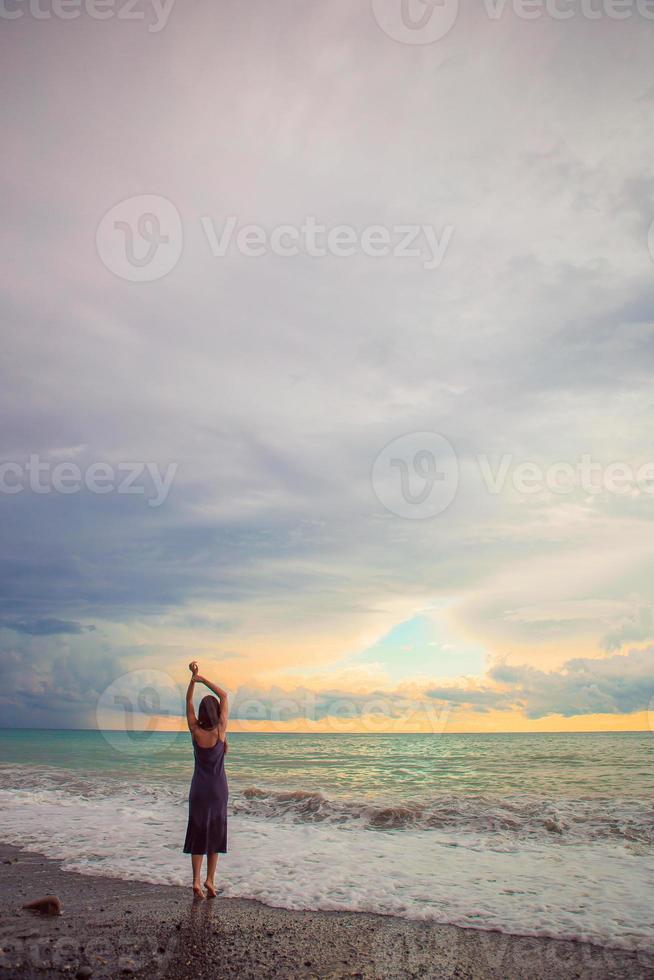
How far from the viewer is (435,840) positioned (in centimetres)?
1315

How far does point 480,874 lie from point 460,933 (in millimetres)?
3077

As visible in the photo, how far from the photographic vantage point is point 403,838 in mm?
13359

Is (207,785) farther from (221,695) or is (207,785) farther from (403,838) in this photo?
(403,838)

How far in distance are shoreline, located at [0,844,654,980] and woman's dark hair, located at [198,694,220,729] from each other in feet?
7.20

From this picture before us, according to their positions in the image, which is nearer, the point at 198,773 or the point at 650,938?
the point at 650,938

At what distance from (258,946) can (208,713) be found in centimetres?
274

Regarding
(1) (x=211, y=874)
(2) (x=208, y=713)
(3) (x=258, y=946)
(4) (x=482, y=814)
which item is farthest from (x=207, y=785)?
(4) (x=482, y=814)

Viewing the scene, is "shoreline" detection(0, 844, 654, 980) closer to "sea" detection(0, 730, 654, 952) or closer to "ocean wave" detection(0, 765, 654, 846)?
"sea" detection(0, 730, 654, 952)

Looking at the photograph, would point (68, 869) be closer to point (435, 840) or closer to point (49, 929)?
point (49, 929)

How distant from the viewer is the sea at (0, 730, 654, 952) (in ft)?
27.6

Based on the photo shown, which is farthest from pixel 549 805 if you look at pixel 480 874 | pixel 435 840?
pixel 480 874

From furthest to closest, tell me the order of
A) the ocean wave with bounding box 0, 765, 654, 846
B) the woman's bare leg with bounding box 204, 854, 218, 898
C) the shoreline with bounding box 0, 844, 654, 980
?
the ocean wave with bounding box 0, 765, 654, 846 → the woman's bare leg with bounding box 204, 854, 218, 898 → the shoreline with bounding box 0, 844, 654, 980

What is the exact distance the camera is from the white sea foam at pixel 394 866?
802cm

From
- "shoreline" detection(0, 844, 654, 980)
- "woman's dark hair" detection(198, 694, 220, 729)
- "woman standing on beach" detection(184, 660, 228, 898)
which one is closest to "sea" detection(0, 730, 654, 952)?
"shoreline" detection(0, 844, 654, 980)
